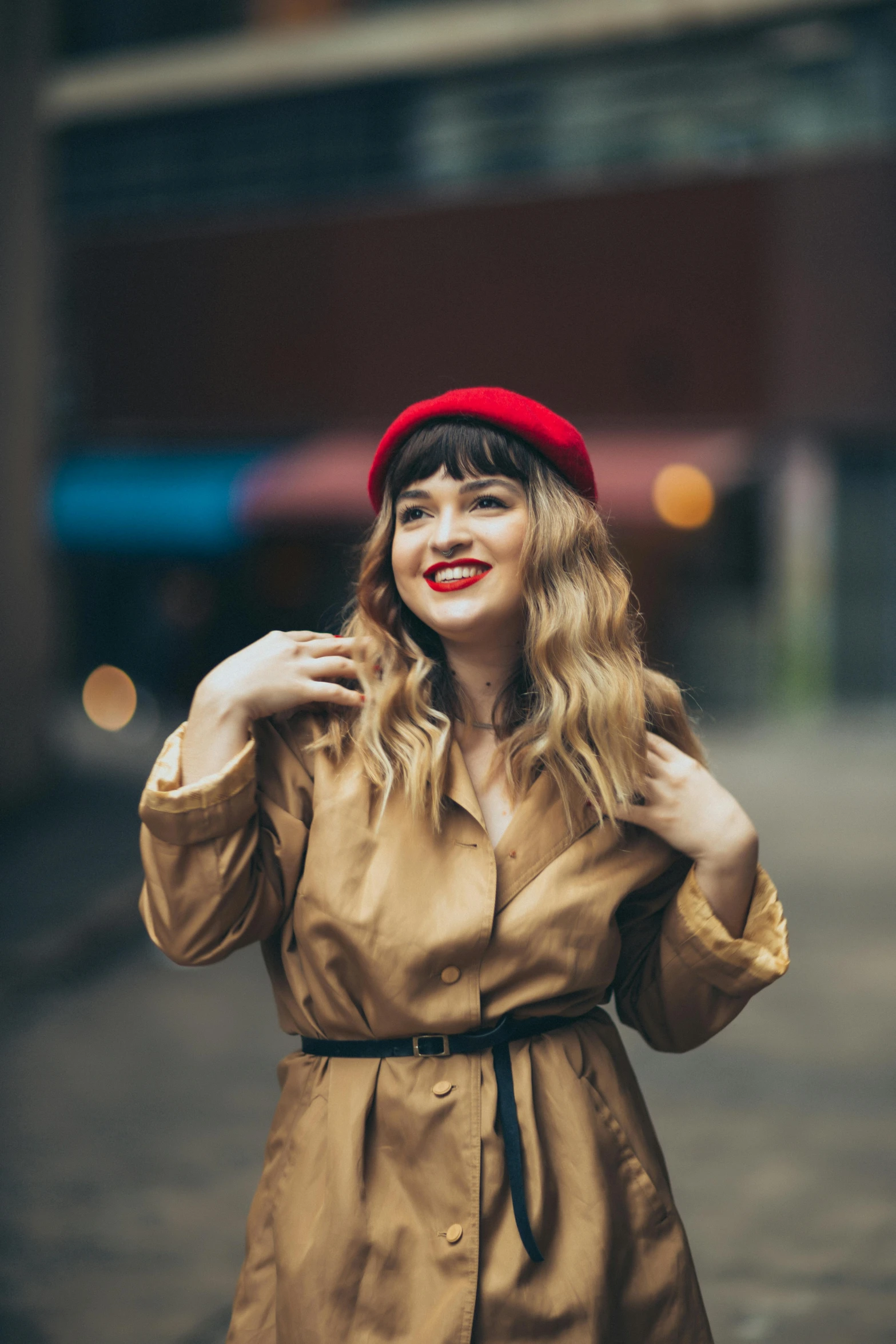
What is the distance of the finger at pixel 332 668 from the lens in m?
2.05

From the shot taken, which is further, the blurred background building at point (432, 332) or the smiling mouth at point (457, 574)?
the blurred background building at point (432, 332)

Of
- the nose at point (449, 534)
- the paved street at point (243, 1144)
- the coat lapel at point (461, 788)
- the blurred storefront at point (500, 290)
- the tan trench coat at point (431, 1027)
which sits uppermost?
the blurred storefront at point (500, 290)

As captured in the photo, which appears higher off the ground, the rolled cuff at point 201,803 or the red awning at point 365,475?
the red awning at point 365,475

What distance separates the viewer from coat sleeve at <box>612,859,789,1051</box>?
6.74 feet

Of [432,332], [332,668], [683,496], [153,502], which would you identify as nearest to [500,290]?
[432,332]

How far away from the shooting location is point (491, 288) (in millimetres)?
15609

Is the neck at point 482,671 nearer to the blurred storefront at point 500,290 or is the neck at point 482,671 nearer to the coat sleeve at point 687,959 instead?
the coat sleeve at point 687,959

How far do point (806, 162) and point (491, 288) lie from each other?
11.8ft

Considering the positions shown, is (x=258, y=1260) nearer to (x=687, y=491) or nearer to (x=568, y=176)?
(x=687, y=491)

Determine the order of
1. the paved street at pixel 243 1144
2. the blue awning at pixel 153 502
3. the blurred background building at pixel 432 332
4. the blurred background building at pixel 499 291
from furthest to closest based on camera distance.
Answer: 1. the blue awning at pixel 153 502
2. the blurred background building at pixel 499 291
3. the blurred background building at pixel 432 332
4. the paved street at pixel 243 1144

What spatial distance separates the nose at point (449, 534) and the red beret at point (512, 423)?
140 millimetres

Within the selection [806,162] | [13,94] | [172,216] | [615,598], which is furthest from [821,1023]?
[172,216]

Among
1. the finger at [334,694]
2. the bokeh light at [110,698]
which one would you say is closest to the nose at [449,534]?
the finger at [334,694]

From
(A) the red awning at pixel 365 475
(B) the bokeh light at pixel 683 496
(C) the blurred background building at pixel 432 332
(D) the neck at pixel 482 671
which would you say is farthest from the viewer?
(A) the red awning at pixel 365 475
